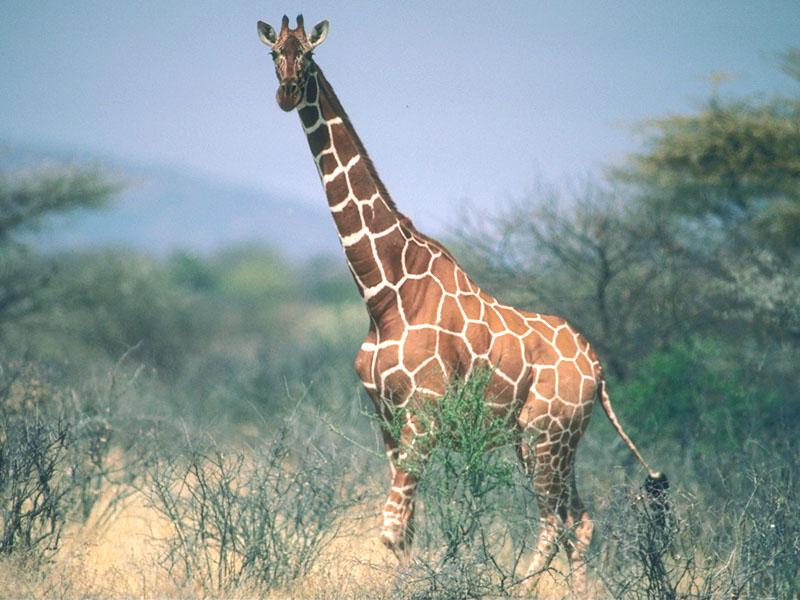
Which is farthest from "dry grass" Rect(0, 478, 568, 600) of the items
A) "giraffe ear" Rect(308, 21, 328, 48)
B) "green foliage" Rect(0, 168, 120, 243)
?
"green foliage" Rect(0, 168, 120, 243)

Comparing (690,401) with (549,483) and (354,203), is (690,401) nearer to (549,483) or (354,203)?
(549,483)

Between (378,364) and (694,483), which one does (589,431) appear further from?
(378,364)

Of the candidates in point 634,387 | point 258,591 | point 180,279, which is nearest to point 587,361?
point 258,591

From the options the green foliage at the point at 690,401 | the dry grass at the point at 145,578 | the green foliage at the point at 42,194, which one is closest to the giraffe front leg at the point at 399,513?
the dry grass at the point at 145,578

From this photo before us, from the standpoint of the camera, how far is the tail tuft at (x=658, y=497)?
6054mm

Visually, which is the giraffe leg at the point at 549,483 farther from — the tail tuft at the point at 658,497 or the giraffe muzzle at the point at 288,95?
the giraffe muzzle at the point at 288,95

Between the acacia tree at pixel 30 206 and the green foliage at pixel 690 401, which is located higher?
the acacia tree at pixel 30 206

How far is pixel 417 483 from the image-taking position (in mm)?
6359

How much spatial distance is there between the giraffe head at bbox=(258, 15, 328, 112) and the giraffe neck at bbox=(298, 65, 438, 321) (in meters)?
0.21

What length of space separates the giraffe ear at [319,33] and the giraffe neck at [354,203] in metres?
0.20

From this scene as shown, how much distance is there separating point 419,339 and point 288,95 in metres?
1.73

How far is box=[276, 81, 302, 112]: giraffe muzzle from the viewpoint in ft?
20.1

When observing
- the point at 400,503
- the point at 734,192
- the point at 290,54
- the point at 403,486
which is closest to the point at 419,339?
the point at 403,486

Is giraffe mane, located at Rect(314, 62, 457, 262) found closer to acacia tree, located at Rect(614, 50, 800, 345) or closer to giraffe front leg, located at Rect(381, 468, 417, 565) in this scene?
giraffe front leg, located at Rect(381, 468, 417, 565)
